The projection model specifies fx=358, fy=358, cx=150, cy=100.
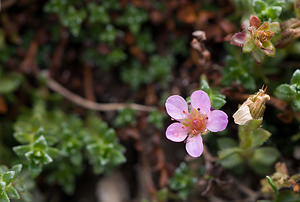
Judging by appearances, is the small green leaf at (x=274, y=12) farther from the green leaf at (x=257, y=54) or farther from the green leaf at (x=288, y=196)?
the green leaf at (x=288, y=196)

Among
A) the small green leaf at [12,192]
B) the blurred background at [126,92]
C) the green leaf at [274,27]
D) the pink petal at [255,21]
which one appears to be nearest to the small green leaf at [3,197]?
the small green leaf at [12,192]

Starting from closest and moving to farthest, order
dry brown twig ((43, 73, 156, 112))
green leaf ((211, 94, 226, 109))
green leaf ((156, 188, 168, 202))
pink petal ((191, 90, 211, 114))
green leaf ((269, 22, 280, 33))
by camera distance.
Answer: pink petal ((191, 90, 211, 114)) < green leaf ((211, 94, 226, 109)) < green leaf ((269, 22, 280, 33)) < green leaf ((156, 188, 168, 202)) < dry brown twig ((43, 73, 156, 112))

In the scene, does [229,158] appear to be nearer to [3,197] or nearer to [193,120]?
[193,120]

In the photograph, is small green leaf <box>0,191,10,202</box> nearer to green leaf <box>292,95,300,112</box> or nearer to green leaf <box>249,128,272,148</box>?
green leaf <box>249,128,272,148</box>

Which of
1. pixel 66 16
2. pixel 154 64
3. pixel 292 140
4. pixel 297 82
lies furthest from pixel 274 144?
pixel 66 16

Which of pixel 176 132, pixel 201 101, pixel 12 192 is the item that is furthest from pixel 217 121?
pixel 12 192

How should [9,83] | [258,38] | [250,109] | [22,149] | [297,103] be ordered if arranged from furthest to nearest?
1. [9,83]
2. [22,149]
3. [297,103]
4. [258,38]
5. [250,109]

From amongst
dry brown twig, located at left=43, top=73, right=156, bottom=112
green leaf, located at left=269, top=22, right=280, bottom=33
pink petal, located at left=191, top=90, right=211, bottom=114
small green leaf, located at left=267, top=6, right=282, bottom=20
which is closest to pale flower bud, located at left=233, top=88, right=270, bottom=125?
pink petal, located at left=191, top=90, right=211, bottom=114

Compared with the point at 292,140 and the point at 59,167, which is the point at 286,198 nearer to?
the point at 292,140
